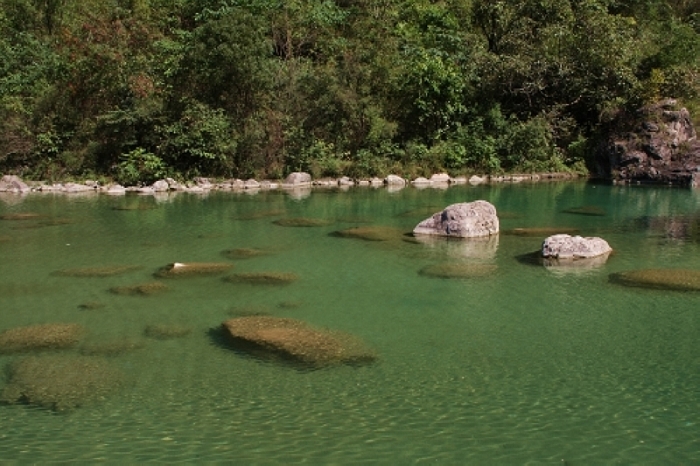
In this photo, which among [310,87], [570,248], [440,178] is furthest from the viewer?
[310,87]

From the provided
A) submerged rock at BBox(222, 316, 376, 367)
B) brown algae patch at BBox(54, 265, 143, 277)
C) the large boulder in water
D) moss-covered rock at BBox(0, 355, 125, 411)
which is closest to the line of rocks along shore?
the large boulder in water

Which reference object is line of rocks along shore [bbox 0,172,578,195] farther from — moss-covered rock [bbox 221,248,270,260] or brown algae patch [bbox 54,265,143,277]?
brown algae patch [bbox 54,265,143,277]

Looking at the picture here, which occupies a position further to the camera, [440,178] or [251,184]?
[440,178]

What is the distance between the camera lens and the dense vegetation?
29.2m

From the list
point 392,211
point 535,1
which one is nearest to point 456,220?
point 392,211

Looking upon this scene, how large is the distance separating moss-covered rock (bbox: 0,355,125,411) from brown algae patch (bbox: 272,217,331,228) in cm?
1052

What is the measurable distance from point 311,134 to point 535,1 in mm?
13252

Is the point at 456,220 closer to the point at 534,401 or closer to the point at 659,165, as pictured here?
the point at 534,401

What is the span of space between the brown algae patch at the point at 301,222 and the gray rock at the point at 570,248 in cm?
679

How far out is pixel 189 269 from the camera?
43.3ft

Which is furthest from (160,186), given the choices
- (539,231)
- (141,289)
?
(141,289)

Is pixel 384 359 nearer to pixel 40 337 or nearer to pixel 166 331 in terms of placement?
pixel 166 331

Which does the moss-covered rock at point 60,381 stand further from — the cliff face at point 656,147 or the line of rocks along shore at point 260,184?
the cliff face at point 656,147

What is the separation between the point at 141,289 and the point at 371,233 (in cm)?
683
